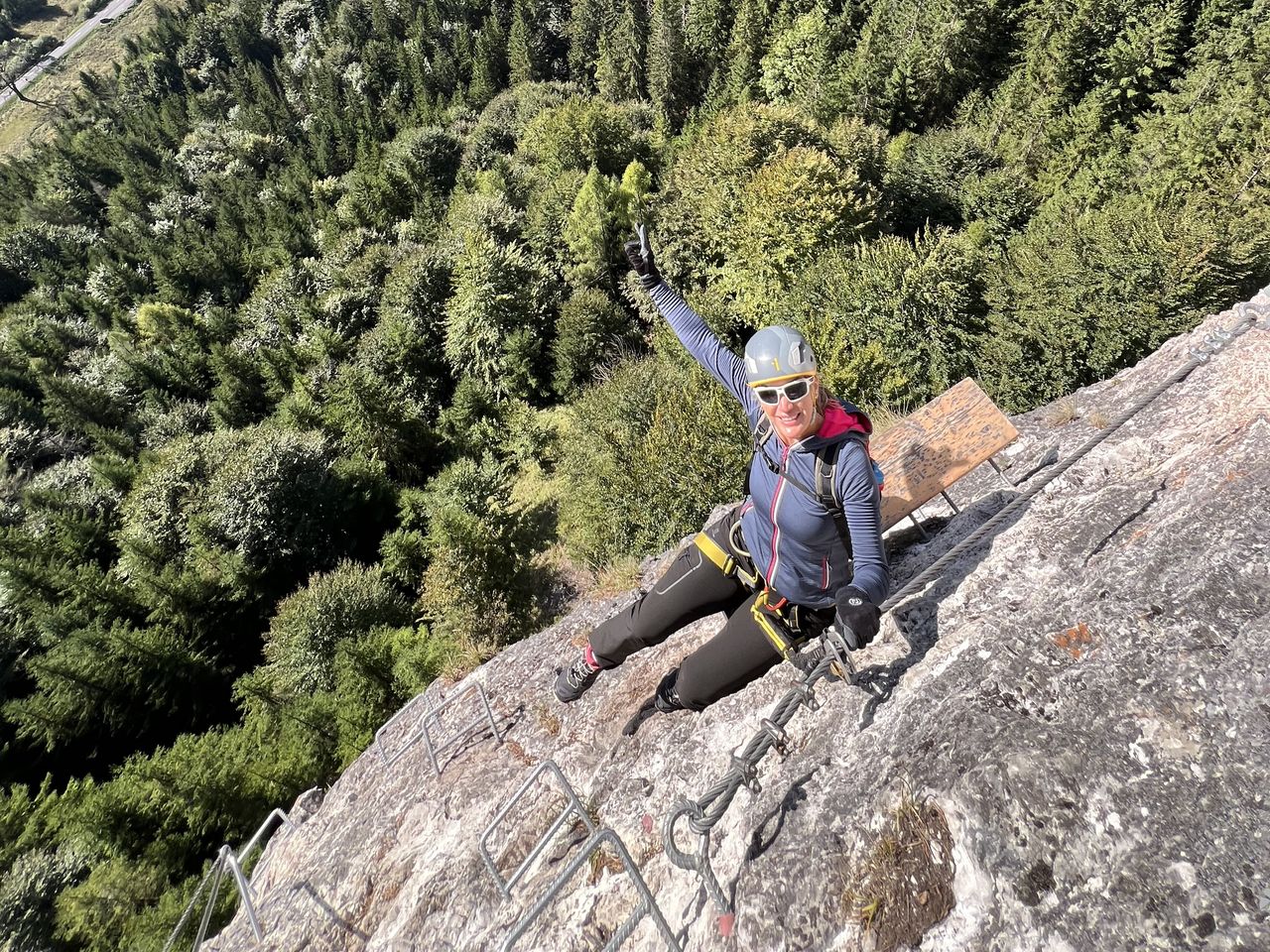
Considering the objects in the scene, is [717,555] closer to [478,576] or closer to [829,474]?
[829,474]

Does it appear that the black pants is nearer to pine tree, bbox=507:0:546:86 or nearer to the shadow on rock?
the shadow on rock

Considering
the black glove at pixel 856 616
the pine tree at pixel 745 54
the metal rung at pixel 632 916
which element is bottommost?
the pine tree at pixel 745 54

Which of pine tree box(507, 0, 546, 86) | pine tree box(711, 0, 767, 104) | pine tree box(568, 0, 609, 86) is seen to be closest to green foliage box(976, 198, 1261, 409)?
pine tree box(711, 0, 767, 104)

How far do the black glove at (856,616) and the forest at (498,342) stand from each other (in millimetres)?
7782

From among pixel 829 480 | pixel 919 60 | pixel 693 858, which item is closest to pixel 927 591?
pixel 829 480

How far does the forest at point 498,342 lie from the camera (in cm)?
1895

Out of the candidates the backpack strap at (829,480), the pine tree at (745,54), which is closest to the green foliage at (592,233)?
the pine tree at (745,54)

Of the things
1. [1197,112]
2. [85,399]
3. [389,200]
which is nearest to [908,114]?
[1197,112]

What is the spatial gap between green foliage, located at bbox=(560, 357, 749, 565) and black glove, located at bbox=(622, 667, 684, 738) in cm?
1289

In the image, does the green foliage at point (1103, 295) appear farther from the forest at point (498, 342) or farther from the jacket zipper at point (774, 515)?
the jacket zipper at point (774, 515)

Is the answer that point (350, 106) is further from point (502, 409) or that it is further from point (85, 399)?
point (502, 409)

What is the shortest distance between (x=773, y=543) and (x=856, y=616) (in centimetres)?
89

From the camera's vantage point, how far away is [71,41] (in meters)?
120

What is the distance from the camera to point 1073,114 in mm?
32719
